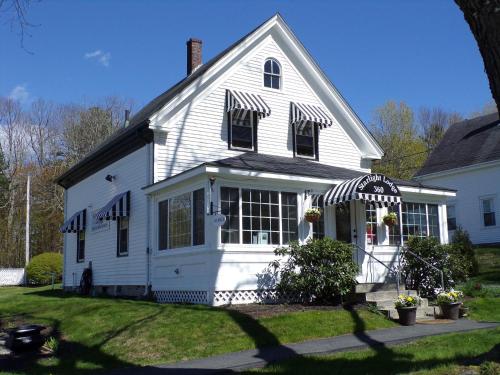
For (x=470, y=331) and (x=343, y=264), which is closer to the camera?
(x=470, y=331)

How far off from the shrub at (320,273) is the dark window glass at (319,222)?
6.00ft

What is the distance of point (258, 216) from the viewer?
14.6m

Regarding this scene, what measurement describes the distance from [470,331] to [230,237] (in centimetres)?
589

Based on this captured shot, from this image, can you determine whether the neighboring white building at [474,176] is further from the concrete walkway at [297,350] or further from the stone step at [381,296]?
the concrete walkway at [297,350]

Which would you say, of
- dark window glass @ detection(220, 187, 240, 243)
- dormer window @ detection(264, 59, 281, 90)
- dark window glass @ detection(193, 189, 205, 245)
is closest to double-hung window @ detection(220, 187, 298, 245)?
dark window glass @ detection(220, 187, 240, 243)

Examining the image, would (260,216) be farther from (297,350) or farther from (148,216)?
(297,350)

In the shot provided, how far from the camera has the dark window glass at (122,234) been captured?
18438mm

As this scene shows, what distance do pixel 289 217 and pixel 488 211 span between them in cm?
1747

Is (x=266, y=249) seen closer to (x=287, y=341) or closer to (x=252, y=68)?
(x=287, y=341)

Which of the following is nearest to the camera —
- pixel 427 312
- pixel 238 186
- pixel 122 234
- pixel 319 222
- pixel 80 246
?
pixel 427 312

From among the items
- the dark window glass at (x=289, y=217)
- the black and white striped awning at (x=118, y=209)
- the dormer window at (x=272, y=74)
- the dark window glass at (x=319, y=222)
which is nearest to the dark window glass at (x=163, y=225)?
the black and white striped awning at (x=118, y=209)

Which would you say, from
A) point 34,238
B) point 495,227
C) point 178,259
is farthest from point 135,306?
point 34,238

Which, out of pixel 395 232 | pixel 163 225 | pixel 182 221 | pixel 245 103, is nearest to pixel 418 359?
pixel 182 221

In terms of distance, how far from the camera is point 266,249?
47.4 feet
